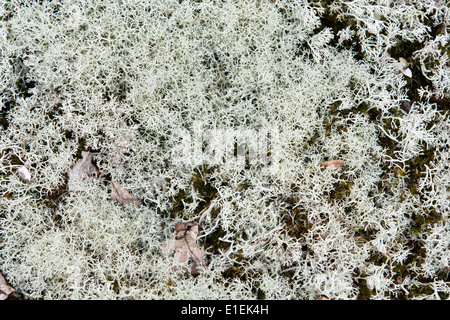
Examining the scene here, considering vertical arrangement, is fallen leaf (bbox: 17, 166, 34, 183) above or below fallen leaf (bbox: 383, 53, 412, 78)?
below

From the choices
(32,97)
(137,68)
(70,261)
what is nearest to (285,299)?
(70,261)

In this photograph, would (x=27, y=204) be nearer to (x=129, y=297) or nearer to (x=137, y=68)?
(x=129, y=297)

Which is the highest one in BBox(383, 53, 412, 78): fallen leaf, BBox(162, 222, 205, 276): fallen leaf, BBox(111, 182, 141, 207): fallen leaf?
BBox(383, 53, 412, 78): fallen leaf

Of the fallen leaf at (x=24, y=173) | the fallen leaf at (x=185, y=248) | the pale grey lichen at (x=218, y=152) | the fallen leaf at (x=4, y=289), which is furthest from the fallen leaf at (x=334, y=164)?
the fallen leaf at (x=4, y=289)

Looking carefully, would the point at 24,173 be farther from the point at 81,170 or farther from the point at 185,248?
the point at 185,248

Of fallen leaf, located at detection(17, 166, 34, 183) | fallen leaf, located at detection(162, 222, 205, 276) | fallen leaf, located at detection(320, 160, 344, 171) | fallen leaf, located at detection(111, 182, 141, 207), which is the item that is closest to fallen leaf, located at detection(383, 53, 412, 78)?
fallen leaf, located at detection(320, 160, 344, 171)

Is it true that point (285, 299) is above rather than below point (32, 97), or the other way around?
below

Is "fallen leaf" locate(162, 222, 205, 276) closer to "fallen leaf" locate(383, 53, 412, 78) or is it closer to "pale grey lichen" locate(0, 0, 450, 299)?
"pale grey lichen" locate(0, 0, 450, 299)

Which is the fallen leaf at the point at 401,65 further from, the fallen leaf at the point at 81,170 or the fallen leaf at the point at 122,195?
the fallen leaf at the point at 81,170
